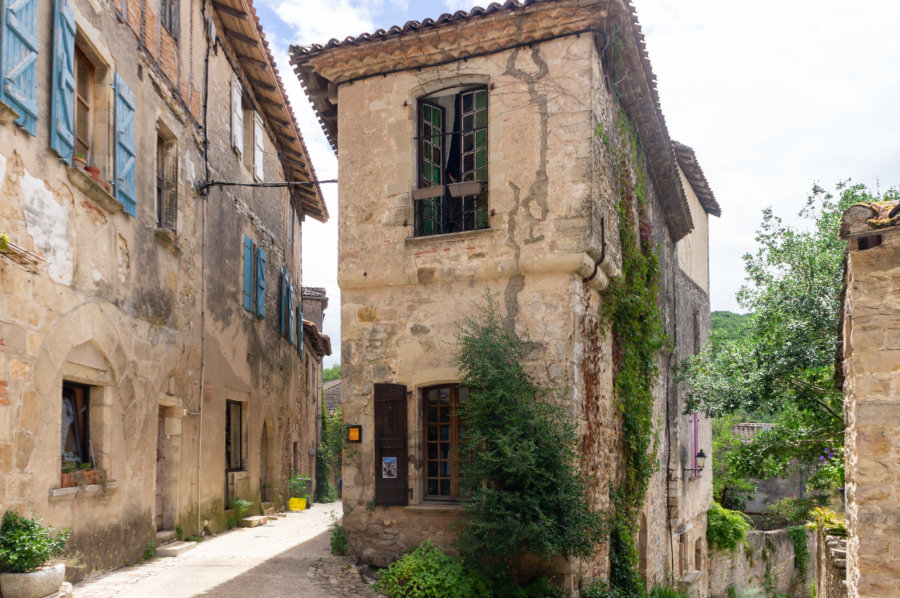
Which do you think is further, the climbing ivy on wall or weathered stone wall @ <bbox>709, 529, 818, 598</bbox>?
weathered stone wall @ <bbox>709, 529, 818, 598</bbox>

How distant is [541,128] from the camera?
887 cm

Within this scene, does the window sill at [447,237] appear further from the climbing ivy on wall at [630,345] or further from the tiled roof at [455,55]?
the tiled roof at [455,55]

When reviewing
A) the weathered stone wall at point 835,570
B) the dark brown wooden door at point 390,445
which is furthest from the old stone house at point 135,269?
the weathered stone wall at point 835,570

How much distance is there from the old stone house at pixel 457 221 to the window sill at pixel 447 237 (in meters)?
0.02

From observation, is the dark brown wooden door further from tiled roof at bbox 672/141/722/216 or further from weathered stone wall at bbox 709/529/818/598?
weathered stone wall at bbox 709/529/818/598

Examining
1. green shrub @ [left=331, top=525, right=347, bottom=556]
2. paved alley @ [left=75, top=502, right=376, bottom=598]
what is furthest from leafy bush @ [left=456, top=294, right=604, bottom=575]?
green shrub @ [left=331, top=525, right=347, bottom=556]

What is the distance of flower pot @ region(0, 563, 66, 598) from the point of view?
6008 mm

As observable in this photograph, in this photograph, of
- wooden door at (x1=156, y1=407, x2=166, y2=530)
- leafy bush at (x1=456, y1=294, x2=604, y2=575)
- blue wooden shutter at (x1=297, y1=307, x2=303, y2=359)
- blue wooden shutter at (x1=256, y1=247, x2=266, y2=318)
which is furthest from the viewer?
blue wooden shutter at (x1=297, y1=307, x2=303, y2=359)

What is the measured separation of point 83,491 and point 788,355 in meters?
9.69

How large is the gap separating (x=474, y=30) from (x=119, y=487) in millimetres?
6472

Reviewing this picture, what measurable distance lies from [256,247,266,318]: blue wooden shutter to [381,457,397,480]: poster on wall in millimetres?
6190

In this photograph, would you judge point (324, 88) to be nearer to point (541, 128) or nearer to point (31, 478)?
point (541, 128)

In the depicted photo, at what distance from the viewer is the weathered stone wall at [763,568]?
18.7m

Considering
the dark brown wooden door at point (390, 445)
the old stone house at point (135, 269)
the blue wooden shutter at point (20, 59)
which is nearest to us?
the blue wooden shutter at point (20, 59)
